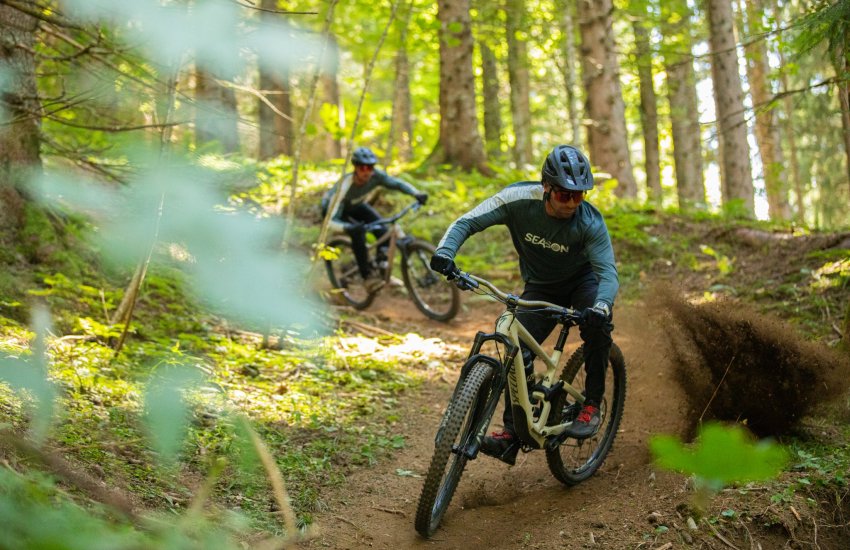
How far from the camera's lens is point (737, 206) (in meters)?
12.2

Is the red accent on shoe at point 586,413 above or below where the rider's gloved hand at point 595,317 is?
below

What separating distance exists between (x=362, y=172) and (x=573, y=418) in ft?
17.5

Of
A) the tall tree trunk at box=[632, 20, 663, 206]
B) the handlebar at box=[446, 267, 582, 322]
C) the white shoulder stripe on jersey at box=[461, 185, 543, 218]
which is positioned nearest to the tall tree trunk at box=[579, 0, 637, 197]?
the tall tree trunk at box=[632, 20, 663, 206]

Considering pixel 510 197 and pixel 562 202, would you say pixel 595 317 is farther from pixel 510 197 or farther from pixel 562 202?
pixel 510 197

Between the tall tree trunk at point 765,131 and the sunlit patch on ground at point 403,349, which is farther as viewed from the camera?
the tall tree trunk at point 765,131

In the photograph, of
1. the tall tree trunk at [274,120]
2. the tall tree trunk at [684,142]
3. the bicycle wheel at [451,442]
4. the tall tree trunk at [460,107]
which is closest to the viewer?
the bicycle wheel at [451,442]

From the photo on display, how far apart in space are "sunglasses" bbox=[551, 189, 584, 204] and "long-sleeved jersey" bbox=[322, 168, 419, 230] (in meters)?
5.06

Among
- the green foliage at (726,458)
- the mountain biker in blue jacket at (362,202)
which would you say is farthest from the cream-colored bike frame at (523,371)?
the mountain biker in blue jacket at (362,202)

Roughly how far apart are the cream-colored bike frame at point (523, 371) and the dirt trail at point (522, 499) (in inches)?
21.7

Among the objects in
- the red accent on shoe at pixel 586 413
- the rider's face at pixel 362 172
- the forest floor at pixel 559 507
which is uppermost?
the rider's face at pixel 362 172

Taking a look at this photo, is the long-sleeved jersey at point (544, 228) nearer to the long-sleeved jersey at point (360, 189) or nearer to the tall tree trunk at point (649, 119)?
the long-sleeved jersey at point (360, 189)

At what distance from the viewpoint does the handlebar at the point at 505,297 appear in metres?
4.45

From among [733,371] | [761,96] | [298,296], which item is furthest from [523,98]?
[733,371]

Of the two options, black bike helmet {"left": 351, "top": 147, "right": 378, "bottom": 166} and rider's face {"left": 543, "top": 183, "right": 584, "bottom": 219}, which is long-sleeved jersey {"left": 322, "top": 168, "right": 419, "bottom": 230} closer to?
black bike helmet {"left": 351, "top": 147, "right": 378, "bottom": 166}
